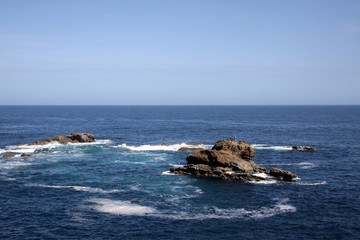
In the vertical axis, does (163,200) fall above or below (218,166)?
below

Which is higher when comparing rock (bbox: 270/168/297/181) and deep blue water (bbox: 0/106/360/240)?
rock (bbox: 270/168/297/181)

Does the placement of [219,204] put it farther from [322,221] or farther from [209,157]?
[209,157]

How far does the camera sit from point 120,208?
150ft

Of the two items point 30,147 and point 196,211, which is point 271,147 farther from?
point 30,147

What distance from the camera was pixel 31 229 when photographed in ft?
129

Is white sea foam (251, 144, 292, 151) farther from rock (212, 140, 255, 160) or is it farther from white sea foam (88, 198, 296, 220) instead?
white sea foam (88, 198, 296, 220)

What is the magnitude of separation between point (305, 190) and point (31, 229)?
4252 cm

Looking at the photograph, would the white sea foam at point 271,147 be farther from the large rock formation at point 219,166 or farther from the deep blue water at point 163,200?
the large rock formation at point 219,166

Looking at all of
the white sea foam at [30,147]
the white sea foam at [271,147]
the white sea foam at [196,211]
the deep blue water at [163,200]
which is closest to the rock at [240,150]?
the deep blue water at [163,200]

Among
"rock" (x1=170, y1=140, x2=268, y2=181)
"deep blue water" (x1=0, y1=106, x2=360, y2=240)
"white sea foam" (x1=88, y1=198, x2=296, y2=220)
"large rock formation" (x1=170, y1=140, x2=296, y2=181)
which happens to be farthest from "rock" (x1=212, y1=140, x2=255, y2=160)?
"white sea foam" (x1=88, y1=198, x2=296, y2=220)

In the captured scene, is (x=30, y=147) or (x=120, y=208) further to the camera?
(x=30, y=147)

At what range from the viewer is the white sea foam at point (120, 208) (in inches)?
1746

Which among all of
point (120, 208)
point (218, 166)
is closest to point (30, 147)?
point (218, 166)

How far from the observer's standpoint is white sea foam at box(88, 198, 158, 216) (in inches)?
1746
